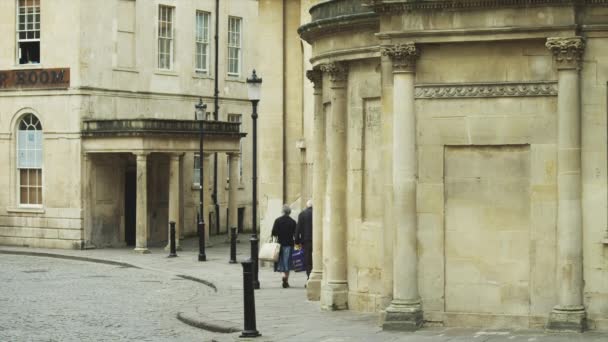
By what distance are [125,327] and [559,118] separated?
770 cm

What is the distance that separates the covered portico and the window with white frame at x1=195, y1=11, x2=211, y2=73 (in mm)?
4566

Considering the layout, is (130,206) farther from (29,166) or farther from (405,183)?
(405,183)

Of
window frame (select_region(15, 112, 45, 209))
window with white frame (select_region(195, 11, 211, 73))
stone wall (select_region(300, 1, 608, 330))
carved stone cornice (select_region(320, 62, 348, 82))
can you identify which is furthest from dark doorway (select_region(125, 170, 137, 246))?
stone wall (select_region(300, 1, 608, 330))

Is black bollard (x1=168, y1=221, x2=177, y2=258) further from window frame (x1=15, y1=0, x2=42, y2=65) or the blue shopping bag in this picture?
the blue shopping bag

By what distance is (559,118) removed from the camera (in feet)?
56.3

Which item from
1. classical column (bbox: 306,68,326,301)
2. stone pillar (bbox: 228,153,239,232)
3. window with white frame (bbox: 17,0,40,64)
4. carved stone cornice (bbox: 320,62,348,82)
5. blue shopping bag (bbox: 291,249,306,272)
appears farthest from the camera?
stone pillar (bbox: 228,153,239,232)

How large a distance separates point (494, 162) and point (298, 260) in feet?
27.9

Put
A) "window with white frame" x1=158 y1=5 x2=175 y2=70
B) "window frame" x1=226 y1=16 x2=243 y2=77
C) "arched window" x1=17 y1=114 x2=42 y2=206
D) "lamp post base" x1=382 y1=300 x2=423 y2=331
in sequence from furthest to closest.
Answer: "window frame" x1=226 y1=16 x2=243 y2=77 < "window with white frame" x1=158 y1=5 x2=175 y2=70 < "arched window" x1=17 y1=114 x2=42 y2=206 < "lamp post base" x1=382 y1=300 x2=423 y2=331

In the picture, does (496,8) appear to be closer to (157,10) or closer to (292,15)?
(292,15)

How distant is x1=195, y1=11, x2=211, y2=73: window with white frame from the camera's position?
47094mm

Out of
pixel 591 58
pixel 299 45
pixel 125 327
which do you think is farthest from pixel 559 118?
pixel 299 45

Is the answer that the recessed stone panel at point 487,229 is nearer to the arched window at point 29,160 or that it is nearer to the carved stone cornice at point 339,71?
the carved stone cornice at point 339,71

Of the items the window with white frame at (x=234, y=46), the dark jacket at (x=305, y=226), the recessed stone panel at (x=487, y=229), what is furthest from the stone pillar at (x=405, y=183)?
the window with white frame at (x=234, y=46)

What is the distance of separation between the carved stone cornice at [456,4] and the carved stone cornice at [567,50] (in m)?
0.49
